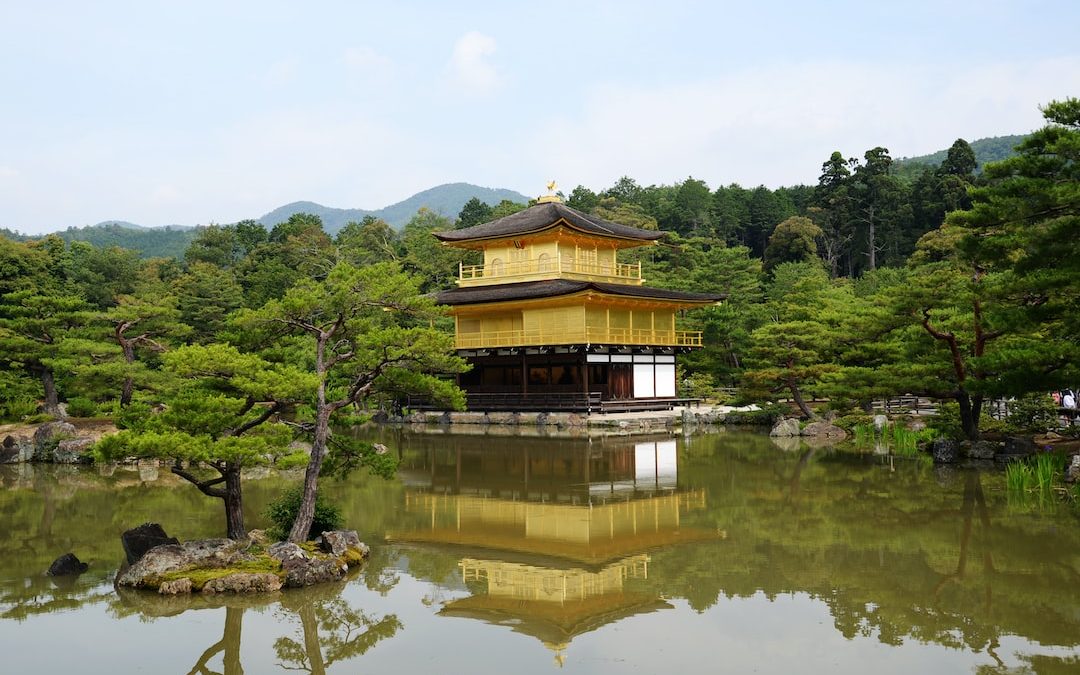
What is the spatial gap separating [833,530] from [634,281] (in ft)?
76.5

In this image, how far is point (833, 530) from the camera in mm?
11852

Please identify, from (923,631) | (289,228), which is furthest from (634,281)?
(289,228)

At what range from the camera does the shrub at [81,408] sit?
24.9 m

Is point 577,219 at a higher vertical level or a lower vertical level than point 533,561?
higher

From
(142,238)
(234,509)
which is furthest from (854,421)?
(142,238)

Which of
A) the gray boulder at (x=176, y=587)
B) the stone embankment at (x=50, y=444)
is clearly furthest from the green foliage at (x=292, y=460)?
the stone embankment at (x=50, y=444)

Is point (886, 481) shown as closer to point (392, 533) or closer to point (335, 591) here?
point (392, 533)

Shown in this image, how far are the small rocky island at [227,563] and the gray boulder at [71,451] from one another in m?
12.5

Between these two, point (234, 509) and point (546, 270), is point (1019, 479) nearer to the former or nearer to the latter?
point (234, 509)

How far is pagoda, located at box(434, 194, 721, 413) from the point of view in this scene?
99.9 feet

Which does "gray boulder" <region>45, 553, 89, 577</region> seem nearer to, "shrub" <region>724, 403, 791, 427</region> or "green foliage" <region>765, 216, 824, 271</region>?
"shrub" <region>724, 403, 791, 427</region>

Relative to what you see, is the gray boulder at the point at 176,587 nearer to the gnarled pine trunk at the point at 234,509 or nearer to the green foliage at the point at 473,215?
the gnarled pine trunk at the point at 234,509

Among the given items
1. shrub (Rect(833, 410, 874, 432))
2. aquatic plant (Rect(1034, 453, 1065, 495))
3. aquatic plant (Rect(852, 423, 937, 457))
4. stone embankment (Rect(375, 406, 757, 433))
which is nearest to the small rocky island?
aquatic plant (Rect(1034, 453, 1065, 495))

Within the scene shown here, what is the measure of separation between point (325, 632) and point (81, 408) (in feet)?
67.3
